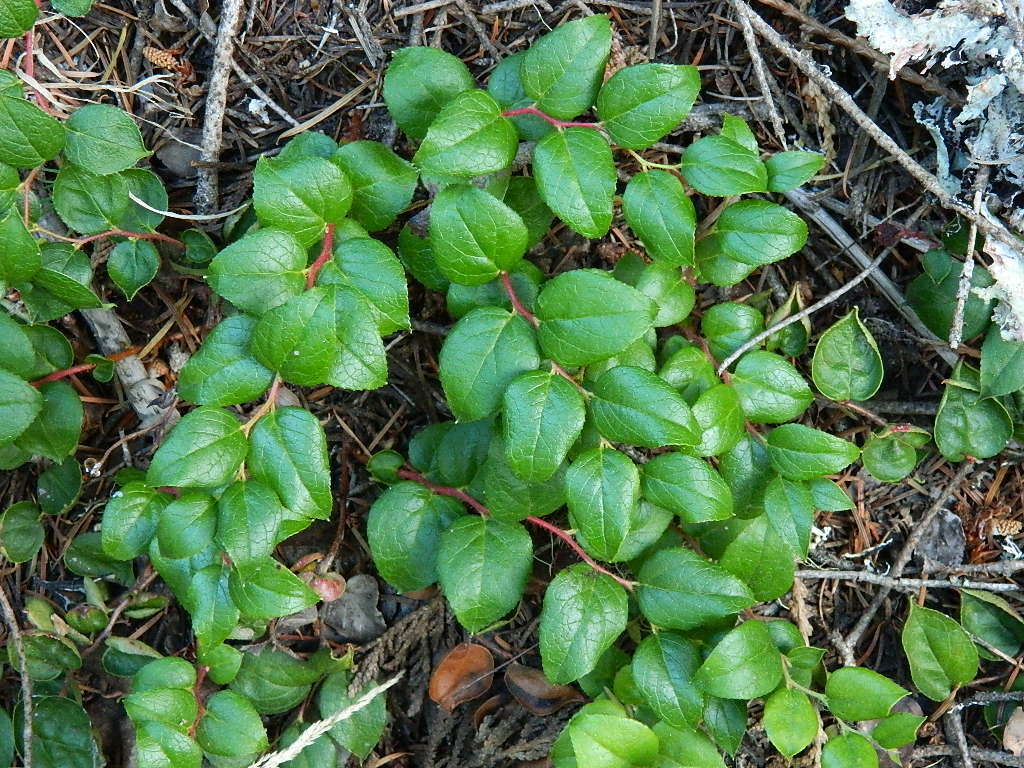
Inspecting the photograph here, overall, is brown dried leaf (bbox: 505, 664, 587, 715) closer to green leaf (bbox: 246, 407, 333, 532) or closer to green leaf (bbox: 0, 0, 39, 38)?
green leaf (bbox: 246, 407, 333, 532)

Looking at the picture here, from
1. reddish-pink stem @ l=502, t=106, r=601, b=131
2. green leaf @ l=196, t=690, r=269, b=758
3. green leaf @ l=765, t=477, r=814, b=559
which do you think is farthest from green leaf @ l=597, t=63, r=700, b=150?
green leaf @ l=196, t=690, r=269, b=758

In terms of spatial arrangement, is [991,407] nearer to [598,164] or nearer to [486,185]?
[598,164]

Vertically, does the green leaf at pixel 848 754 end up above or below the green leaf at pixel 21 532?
below

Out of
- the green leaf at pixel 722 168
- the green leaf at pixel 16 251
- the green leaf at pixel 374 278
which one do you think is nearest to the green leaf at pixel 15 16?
the green leaf at pixel 16 251

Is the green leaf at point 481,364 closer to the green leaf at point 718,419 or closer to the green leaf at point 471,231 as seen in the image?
the green leaf at point 471,231

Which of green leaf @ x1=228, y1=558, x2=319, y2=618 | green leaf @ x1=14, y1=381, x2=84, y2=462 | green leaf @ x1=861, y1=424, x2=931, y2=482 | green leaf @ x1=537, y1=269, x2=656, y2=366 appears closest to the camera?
green leaf @ x1=537, y1=269, x2=656, y2=366

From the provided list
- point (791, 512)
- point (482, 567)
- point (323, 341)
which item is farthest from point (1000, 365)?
point (323, 341)

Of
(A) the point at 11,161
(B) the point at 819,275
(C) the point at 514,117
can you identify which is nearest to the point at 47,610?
(A) the point at 11,161

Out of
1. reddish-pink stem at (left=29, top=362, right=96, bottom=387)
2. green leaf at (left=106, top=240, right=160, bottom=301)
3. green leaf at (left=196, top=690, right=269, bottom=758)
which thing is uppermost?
green leaf at (left=106, top=240, right=160, bottom=301)
